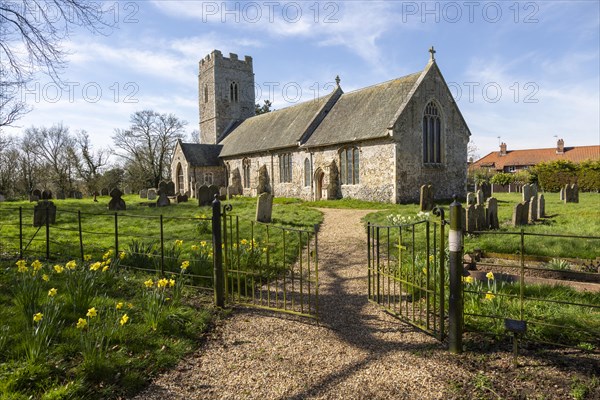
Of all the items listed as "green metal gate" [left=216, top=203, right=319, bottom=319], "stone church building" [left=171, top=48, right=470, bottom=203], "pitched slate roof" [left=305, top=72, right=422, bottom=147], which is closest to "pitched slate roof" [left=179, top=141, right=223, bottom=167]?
"stone church building" [left=171, top=48, right=470, bottom=203]

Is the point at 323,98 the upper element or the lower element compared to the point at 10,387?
upper

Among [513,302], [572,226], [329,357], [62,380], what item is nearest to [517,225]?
[572,226]

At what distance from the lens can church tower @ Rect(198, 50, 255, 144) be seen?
3750 centimetres

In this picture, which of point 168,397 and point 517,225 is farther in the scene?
point 517,225

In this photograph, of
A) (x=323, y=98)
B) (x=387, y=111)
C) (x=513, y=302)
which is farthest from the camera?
(x=323, y=98)

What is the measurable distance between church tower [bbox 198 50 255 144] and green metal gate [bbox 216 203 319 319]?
1148 inches

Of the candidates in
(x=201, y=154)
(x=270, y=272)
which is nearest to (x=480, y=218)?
(x=270, y=272)

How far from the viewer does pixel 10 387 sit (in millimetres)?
3107

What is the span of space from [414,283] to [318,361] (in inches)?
62.9

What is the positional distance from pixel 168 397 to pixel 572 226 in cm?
1127

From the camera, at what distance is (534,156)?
51094 millimetres

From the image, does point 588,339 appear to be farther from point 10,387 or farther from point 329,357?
point 10,387

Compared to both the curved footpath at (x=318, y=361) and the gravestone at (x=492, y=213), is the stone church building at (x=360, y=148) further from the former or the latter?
the curved footpath at (x=318, y=361)

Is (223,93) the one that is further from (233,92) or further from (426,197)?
(426,197)
